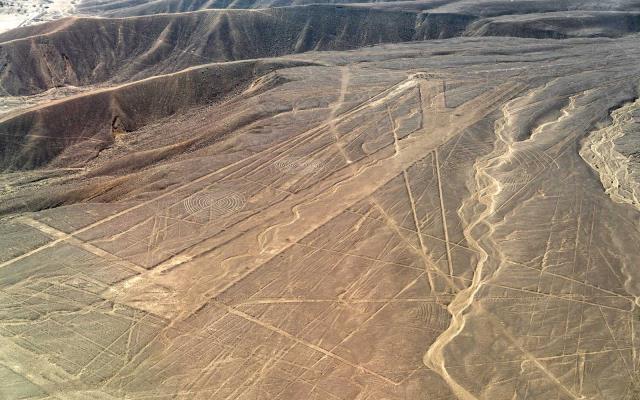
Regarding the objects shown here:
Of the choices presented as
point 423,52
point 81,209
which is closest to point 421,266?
point 81,209

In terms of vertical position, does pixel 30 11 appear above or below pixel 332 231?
above

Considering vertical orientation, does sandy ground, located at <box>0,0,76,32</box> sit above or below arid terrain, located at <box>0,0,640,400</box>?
above

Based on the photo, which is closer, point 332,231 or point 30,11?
point 332,231

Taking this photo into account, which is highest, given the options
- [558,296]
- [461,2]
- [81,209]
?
[461,2]

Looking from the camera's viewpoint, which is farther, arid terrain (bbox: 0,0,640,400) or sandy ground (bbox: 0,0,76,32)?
sandy ground (bbox: 0,0,76,32)

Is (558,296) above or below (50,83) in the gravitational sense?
below

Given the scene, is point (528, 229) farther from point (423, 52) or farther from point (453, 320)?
point (423, 52)
